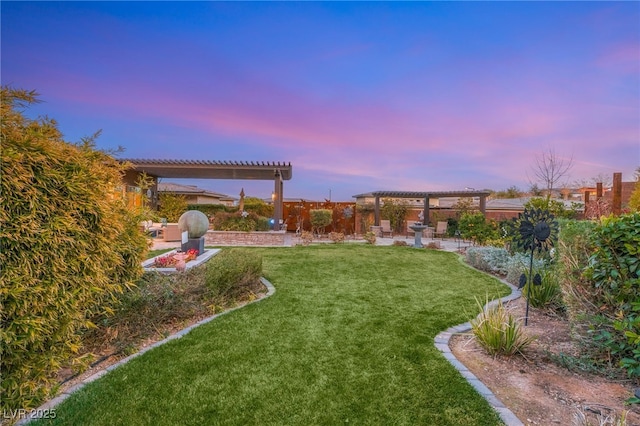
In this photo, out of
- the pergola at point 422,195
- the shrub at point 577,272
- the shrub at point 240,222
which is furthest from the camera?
the pergola at point 422,195

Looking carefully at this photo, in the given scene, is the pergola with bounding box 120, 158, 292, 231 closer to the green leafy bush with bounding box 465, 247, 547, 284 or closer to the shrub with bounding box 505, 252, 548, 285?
the green leafy bush with bounding box 465, 247, 547, 284

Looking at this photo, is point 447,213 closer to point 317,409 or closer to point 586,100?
Answer: point 586,100

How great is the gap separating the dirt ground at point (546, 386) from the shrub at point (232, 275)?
134 inches

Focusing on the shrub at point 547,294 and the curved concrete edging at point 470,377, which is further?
the shrub at point 547,294

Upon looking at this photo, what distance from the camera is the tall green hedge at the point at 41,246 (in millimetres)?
1854

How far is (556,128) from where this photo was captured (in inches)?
448

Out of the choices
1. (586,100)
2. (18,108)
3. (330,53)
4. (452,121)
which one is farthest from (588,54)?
(18,108)

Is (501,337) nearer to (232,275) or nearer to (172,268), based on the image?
(232,275)

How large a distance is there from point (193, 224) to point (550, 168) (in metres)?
17.3

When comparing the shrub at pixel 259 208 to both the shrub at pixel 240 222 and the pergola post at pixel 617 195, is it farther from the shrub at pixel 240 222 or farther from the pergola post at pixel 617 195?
the pergola post at pixel 617 195

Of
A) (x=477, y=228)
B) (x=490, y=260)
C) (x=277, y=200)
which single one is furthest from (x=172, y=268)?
(x=477, y=228)

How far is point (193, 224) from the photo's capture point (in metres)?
7.46

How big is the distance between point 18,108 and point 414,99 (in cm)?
1056

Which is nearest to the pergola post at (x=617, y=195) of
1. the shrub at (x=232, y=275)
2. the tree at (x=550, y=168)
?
the tree at (x=550, y=168)
